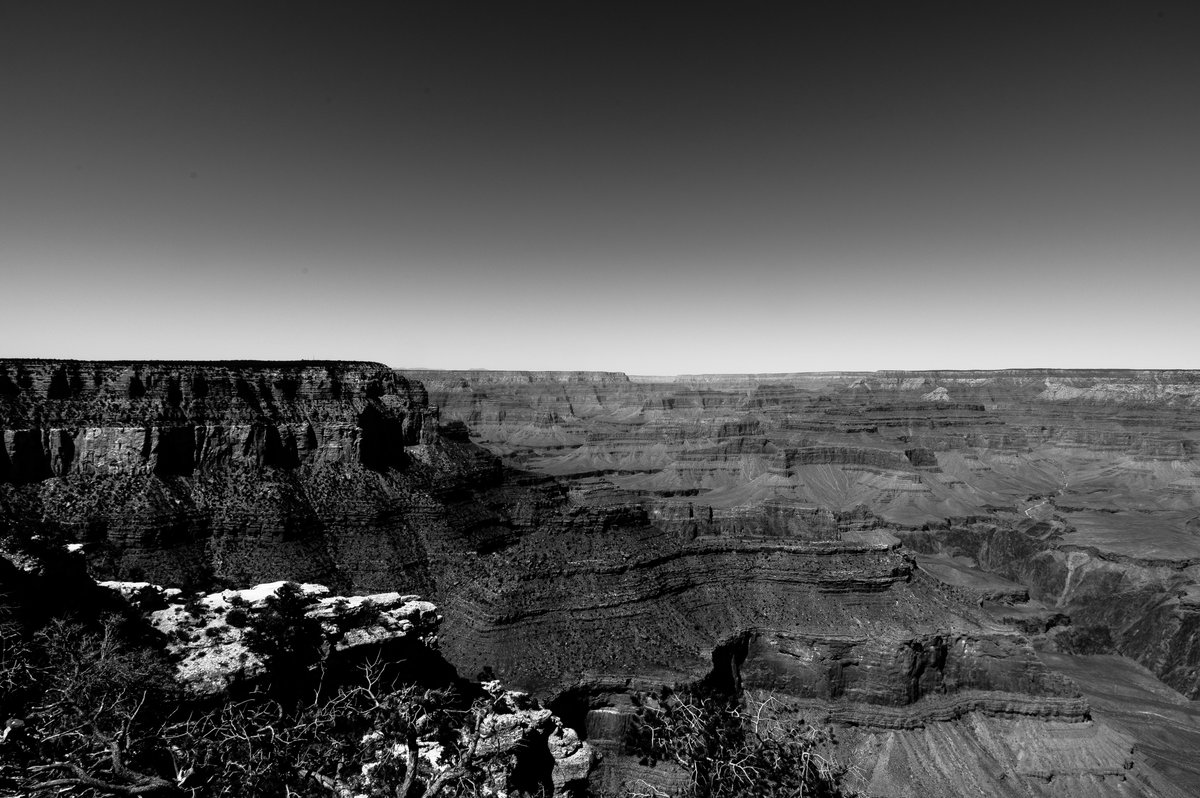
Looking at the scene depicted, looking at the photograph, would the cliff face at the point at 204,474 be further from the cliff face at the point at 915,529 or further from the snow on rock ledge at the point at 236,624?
the cliff face at the point at 915,529

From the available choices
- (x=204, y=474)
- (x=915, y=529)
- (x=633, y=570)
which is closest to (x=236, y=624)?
(x=633, y=570)

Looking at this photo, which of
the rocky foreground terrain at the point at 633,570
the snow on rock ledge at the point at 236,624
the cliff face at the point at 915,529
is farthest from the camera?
the cliff face at the point at 915,529

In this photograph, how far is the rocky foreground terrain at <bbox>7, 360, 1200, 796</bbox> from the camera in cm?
3048

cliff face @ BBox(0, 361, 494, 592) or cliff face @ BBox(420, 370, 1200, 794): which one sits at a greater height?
cliff face @ BBox(0, 361, 494, 592)

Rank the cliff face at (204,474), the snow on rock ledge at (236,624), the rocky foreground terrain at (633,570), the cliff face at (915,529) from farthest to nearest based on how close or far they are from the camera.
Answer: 1. the cliff face at (204,474)
2. the cliff face at (915,529)
3. the rocky foreground terrain at (633,570)
4. the snow on rock ledge at (236,624)

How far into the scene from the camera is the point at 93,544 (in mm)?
38125

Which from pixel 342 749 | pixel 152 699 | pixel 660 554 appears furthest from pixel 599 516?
pixel 152 699

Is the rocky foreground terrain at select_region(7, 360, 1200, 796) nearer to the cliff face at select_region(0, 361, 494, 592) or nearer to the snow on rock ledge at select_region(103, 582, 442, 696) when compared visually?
the cliff face at select_region(0, 361, 494, 592)

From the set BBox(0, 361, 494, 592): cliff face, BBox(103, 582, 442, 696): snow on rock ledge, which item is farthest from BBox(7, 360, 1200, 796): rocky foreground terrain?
BBox(103, 582, 442, 696): snow on rock ledge

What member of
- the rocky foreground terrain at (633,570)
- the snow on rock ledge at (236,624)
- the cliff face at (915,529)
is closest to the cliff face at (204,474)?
the rocky foreground terrain at (633,570)

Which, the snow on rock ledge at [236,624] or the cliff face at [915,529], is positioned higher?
the snow on rock ledge at [236,624]

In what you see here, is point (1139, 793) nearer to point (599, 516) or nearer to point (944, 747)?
point (944, 747)

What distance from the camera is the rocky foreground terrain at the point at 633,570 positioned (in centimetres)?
3048

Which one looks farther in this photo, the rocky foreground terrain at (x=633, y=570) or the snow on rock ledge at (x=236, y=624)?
the rocky foreground terrain at (x=633, y=570)
